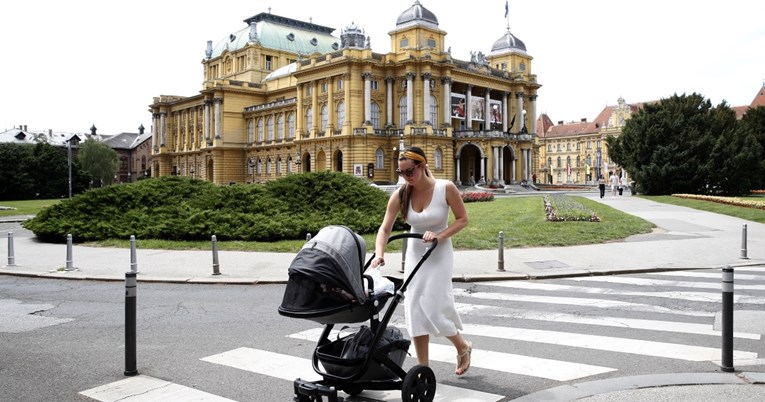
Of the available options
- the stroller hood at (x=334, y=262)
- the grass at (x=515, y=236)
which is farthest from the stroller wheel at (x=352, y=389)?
the grass at (x=515, y=236)

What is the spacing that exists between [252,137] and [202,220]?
259 feet

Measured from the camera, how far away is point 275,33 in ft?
344

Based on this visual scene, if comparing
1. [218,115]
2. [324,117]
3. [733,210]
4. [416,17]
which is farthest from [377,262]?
[218,115]

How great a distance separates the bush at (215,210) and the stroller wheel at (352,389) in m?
14.1

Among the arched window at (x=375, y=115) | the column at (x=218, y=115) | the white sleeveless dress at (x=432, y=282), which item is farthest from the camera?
the column at (x=218, y=115)

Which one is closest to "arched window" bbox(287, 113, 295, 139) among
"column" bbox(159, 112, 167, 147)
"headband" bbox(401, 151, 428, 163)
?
"column" bbox(159, 112, 167, 147)

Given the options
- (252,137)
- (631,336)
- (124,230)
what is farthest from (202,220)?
(252,137)

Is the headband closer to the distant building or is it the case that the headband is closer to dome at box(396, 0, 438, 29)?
dome at box(396, 0, 438, 29)

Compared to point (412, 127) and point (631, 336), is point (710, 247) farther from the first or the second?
point (412, 127)

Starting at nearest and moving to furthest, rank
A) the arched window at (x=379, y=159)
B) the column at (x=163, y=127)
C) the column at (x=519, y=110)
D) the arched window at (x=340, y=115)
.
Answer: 1. the arched window at (x=379, y=159)
2. the arched window at (x=340, y=115)
3. the column at (x=519, y=110)
4. the column at (x=163, y=127)

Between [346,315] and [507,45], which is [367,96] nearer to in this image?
[507,45]

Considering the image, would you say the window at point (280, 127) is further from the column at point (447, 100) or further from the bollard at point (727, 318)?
the bollard at point (727, 318)

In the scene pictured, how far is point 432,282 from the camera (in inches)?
218

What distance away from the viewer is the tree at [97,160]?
9781 cm
